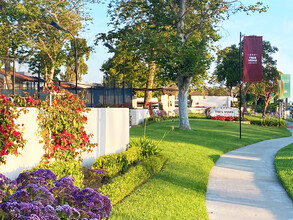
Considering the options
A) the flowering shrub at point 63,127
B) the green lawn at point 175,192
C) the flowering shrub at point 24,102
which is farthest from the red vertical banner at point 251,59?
the flowering shrub at point 24,102

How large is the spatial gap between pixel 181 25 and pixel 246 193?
16.8 m

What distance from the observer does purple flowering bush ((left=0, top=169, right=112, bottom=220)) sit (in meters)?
3.82

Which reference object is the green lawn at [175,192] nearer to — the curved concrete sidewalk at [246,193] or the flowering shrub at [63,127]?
the curved concrete sidewalk at [246,193]

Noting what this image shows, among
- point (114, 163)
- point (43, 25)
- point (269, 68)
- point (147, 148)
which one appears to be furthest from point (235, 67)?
point (114, 163)

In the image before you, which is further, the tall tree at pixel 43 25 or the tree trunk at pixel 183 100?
the tall tree at pixel 43 25

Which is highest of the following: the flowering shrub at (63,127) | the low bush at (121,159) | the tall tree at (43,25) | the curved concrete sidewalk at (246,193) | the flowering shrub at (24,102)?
the tall tree at (43,25)

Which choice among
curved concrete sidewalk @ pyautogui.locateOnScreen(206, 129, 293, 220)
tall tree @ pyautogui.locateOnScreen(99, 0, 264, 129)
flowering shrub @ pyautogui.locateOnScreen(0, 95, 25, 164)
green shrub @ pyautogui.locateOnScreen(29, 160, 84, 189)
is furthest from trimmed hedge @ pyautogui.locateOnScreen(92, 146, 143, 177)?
tall tree @ pyautogui.locateOnScreen(99, 0, 264, 129)

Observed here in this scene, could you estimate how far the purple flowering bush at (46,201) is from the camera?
382cm

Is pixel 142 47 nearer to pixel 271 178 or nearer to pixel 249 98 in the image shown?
pixel 271 178

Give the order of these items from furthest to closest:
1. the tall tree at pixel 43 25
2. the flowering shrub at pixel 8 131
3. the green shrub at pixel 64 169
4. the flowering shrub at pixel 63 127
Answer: the tall tree at pixel 43 25 < the flowering shrub at pixel 63 127 < the green shrub at pixel 64 169 < the flowering shrub at pixel 8 131

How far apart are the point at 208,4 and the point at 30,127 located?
62.2 feet

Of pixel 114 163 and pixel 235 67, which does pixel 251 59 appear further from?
pixel 235 67

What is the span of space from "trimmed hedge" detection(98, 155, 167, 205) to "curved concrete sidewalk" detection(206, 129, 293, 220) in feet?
4.84

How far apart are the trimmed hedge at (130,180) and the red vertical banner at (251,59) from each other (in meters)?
12.0
